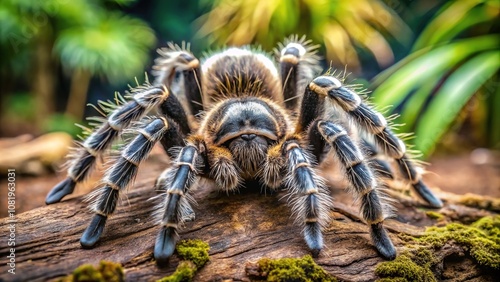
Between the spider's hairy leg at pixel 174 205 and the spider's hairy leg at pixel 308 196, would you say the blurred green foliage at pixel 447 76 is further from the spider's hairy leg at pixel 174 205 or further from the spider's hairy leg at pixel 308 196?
the spider's hairy leg at pixel 174 205

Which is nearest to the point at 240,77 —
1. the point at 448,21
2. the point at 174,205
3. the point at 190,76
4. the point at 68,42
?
the point at 190,76

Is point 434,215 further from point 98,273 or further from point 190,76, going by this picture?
point 98,273

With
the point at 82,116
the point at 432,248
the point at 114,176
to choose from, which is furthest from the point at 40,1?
the point at 432,248

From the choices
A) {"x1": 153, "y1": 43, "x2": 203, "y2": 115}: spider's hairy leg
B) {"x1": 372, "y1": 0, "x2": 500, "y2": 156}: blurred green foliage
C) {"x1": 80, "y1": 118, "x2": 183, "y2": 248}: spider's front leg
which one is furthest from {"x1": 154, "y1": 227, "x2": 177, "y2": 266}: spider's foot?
{"x1": 372, "y1": 0, "x2": 500, "y2": 156}: blurred green foliage

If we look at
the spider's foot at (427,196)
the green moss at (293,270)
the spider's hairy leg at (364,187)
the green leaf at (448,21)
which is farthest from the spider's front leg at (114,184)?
the green leaf at (448,21)

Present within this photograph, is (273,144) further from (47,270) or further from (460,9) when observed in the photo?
(460,9)

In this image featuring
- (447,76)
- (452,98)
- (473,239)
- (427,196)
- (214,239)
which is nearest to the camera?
(214,239)
